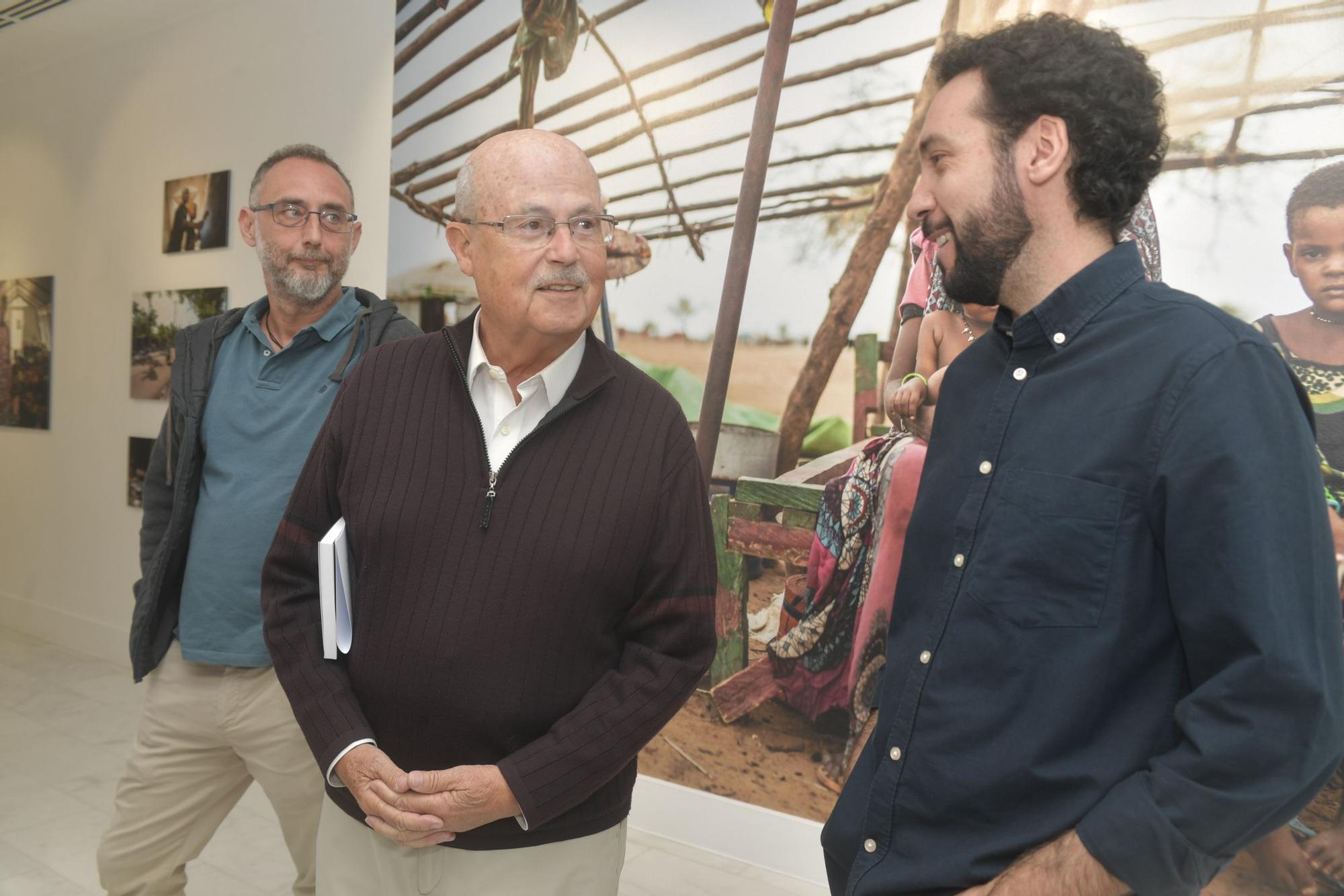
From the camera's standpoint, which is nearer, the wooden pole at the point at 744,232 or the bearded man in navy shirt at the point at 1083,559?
the bearded man in navy shirt at the point at 1083,559

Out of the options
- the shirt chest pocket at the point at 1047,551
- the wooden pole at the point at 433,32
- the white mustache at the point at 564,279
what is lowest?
the shirt chest pocket at the point at 1047,551

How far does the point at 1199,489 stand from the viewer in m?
0.94

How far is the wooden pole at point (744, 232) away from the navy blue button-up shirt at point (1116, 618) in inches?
85.6

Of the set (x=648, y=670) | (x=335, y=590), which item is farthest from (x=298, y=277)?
(x=648, y=670)

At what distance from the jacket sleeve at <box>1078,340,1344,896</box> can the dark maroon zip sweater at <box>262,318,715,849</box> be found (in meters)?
0.67

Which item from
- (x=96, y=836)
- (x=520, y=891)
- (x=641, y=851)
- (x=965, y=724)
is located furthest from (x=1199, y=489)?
(x=96, y=836)

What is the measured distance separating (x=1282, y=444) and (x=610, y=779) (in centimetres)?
100

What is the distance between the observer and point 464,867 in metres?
1.42

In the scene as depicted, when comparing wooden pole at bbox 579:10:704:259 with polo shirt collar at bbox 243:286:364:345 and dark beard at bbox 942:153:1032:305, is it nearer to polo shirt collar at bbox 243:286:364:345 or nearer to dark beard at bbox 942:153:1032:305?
polo shirt collar at bbox 243:286:364:345

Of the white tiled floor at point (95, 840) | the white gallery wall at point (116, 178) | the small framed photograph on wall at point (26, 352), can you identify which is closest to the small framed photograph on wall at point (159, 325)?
the white gallery wall at point (116, 178)

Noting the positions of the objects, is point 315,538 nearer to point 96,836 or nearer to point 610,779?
point 610,779

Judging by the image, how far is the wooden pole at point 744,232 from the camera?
3.26m

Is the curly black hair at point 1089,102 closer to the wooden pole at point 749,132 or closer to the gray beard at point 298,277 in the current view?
the gray beard at point 298,277

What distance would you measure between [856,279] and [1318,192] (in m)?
1.26
